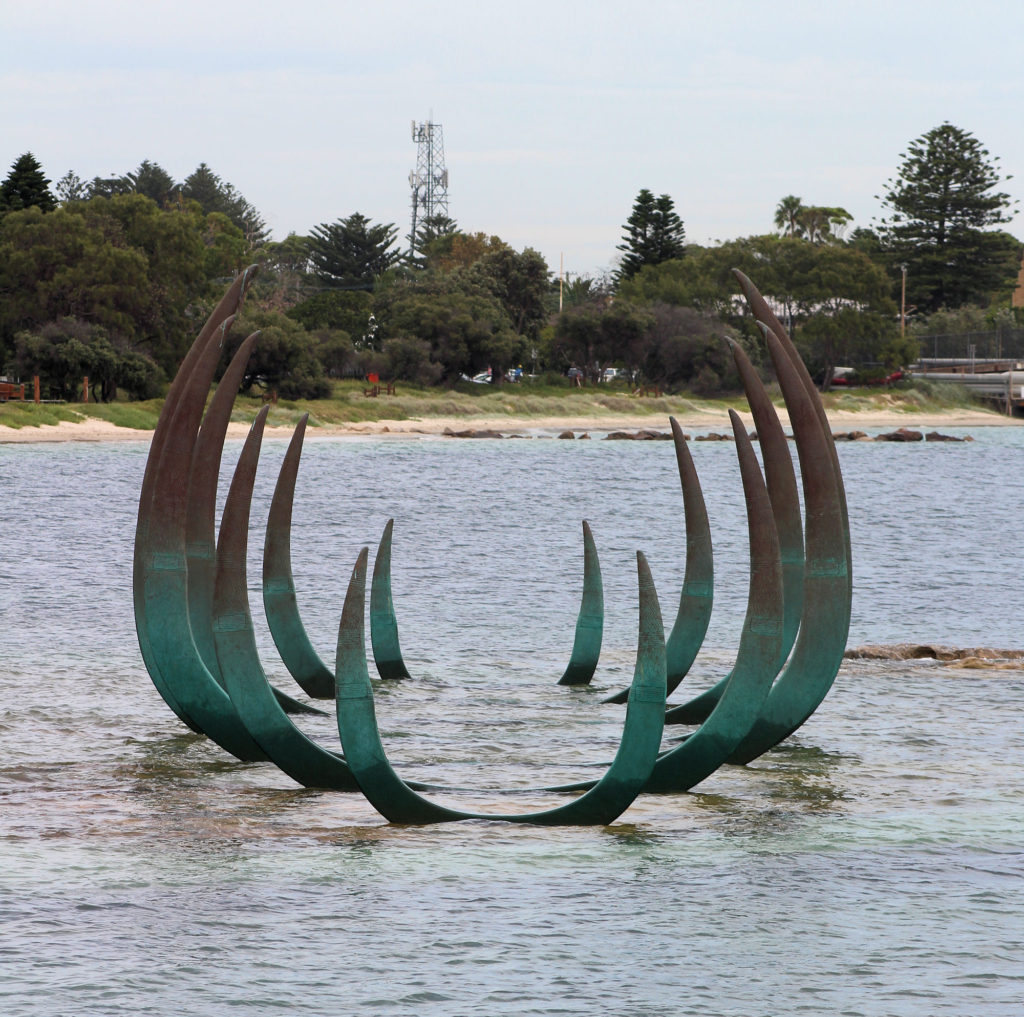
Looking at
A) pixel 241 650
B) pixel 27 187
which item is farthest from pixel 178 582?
pixel 27 187

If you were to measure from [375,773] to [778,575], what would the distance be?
2.56 metres

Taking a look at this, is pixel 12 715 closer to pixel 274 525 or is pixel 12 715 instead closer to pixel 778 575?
pixel 274 525

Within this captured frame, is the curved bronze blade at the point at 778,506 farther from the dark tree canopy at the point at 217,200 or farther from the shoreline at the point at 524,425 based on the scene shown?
the dark tree canopy at the point at 217,200

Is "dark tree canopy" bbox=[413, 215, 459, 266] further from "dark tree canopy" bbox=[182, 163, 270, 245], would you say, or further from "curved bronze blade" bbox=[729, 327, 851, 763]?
"curved bronze blade" bbox=[729, 327, 851, 763]

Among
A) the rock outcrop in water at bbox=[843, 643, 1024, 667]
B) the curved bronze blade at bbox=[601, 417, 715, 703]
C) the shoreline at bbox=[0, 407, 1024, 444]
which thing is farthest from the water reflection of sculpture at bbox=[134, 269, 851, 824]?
the shoreline at bbox=[0, 407, 1024, 444]

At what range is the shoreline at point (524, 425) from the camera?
54.7 m

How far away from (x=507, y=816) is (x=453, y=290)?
74804mm

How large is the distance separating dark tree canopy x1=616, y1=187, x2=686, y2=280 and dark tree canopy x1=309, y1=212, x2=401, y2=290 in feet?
78.0

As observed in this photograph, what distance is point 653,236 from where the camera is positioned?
9788 cm

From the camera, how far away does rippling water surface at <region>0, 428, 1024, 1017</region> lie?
6.45m

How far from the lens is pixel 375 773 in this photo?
26.7 ft

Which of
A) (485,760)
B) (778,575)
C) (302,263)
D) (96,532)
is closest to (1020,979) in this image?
(778,575)

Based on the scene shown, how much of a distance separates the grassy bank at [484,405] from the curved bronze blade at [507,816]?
160ft

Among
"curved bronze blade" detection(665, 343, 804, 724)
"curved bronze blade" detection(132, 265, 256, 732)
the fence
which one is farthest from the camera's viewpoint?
the fence
